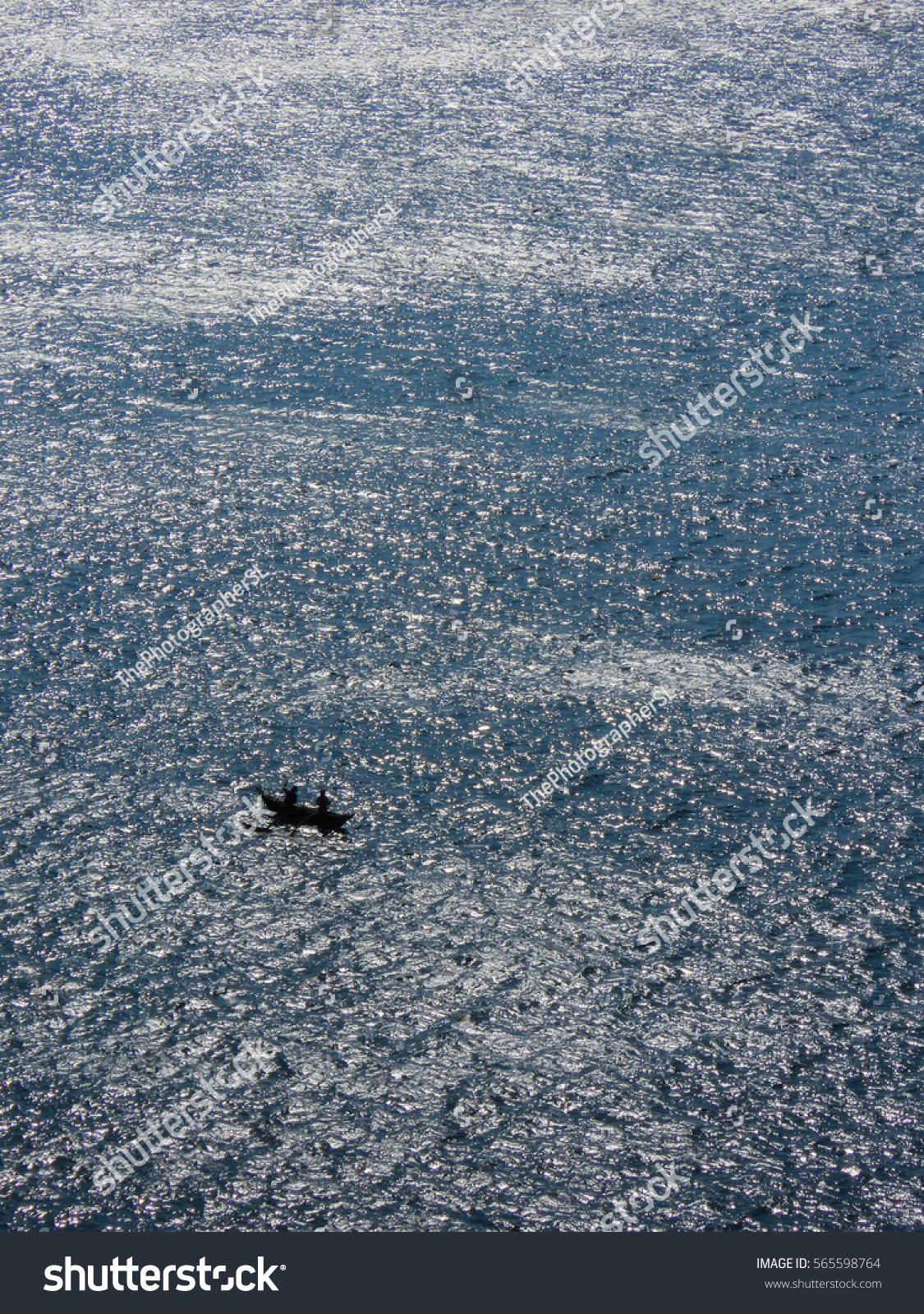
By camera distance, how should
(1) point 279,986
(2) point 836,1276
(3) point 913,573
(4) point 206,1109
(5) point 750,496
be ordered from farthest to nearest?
(5) point 750,496
(3) point 913,573
(1) point 279,986
(4) point 206,1109
(2) point 836,1276

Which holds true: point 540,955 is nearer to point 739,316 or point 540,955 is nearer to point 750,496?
point 750,496

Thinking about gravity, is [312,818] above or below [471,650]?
below

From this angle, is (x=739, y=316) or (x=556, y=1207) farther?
(x=739, y=316)

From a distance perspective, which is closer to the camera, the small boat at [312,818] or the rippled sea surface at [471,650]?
the rippled sea surface at [471,650]

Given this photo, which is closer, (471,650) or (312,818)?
(312,818)

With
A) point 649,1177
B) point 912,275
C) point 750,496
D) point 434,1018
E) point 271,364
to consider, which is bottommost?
point 649,1177

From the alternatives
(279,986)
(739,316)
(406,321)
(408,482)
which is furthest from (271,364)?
(279,986)

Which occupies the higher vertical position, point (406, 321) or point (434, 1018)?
point (406, 321)

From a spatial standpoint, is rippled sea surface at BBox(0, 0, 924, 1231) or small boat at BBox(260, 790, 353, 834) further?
small boat at BBox(260, 790, 353, 834)
